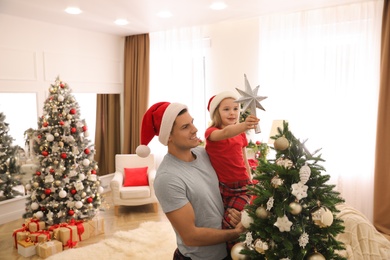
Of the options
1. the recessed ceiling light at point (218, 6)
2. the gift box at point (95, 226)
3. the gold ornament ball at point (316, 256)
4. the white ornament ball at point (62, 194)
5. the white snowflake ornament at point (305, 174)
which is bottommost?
the gift box at point (95, 226)

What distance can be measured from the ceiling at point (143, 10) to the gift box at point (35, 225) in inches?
107

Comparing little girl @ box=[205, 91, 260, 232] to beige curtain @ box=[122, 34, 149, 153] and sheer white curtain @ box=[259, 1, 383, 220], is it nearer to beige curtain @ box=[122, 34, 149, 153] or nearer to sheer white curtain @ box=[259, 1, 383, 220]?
sheer white curtain @ box=[259, 1, 383, 220]

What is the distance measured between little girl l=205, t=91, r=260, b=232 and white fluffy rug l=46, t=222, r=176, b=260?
214 centimetres

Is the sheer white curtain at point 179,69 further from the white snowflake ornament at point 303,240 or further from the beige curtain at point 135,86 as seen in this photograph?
the white snowflake ornament at point 303,240

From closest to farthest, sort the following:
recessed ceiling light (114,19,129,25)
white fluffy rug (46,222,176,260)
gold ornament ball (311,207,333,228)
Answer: gold ornament ball (311,207,333,228) → white fluffy rug (46,222,176,260) → recessed ceiling light (114,19,129,25)

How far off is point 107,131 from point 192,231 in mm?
5306

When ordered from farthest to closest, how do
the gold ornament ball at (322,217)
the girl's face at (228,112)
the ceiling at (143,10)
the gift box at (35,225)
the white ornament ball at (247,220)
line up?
1. the ceiling at (143,10)
2. the gift box at (35,225)
3. the girl's face at (228,112)
4. the white ornament ball at (247,220)
5. the gold ornament ball at (322,217)

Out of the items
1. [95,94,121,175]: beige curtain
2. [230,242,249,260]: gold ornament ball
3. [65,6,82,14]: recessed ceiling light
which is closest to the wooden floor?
[95,94,121,175]: beige curtain

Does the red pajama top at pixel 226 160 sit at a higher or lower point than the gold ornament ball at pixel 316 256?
higher

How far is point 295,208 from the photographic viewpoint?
1235 mm

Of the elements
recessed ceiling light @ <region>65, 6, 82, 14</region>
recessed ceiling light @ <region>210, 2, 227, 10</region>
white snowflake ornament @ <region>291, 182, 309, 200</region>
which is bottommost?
white snowflake ornament @ <region>291, 182, 309, 200</region>

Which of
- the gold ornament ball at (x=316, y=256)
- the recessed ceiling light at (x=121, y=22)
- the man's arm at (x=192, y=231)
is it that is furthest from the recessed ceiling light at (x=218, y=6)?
the gold ornament ball at (x=316, y=256)

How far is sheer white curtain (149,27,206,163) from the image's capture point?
5574 millimetres

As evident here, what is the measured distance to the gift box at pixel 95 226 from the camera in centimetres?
409
